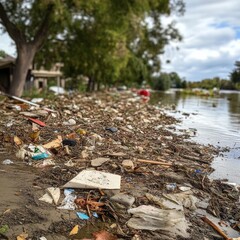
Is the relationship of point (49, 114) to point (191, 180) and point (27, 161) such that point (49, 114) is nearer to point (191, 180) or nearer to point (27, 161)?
point (27, 161)

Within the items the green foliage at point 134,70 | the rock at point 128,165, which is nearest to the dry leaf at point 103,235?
the rock at point 128,165

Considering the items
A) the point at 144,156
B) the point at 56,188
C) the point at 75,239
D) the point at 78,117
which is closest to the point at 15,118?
the point at 78,117

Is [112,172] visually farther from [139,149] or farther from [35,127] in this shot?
[35,127]

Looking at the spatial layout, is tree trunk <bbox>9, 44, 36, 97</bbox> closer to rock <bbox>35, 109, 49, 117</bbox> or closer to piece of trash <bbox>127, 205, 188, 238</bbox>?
rock <bbox>35, 109, 49, 117</bbox>

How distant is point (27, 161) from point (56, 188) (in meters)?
1.51

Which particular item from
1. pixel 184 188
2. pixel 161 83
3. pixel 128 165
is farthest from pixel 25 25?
pixel 161 83

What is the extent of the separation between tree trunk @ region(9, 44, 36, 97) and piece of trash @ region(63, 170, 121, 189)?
1207cm

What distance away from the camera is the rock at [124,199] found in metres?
3.91

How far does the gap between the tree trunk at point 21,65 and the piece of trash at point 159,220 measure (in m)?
13.2

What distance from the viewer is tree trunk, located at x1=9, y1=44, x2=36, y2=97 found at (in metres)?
15.5

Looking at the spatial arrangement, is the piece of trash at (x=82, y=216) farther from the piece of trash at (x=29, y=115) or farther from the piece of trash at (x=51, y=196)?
the piece of trash at (x=29, y=115)

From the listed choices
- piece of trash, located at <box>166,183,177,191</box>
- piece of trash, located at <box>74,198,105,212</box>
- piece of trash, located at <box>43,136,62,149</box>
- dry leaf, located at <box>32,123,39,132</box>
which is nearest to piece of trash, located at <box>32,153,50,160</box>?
piece of trash, located at <box>43,136,62,149</box>

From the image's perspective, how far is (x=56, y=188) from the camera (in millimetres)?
4262

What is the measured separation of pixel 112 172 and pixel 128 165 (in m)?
0.39
